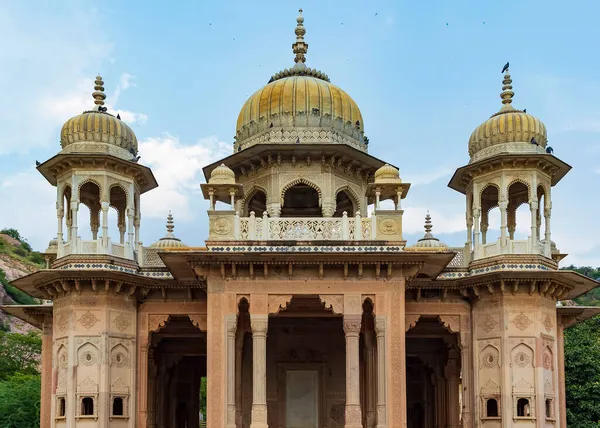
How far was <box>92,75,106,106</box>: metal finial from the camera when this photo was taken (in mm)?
24844

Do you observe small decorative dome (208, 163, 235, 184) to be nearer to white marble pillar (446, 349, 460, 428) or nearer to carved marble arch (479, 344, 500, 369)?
carved marble arch (479, 344, 500, 369)

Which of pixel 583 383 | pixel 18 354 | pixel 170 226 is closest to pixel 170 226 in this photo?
pixel 170 226

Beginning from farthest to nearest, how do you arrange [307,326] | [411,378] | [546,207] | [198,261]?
1. [411,378]
2. [307,326]
3. [546,207]
4. [198,261]

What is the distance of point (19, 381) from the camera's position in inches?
1913

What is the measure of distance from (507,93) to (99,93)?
11.6m

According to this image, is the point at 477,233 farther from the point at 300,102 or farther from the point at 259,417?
the point at 259,417

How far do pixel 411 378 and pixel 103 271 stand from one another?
1365 centimetres

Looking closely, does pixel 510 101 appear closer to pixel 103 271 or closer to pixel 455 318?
pixel 455 318

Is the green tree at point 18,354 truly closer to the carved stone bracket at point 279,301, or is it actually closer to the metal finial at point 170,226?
the metal finial at point 170,226

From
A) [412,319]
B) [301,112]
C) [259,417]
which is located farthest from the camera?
[301,112]

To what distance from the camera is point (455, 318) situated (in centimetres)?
2412

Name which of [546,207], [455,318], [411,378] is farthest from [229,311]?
[411,378]

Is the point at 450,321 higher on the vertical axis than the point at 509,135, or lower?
lower

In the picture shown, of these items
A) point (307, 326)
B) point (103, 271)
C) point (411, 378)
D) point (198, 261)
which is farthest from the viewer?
point (411, 378)
